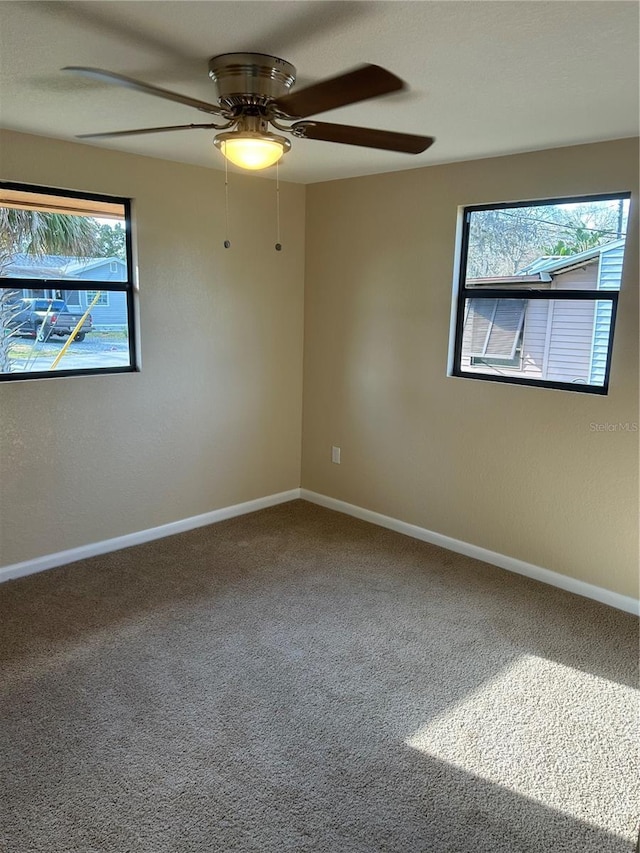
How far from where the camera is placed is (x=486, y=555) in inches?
147

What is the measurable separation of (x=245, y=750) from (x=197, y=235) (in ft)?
9.71

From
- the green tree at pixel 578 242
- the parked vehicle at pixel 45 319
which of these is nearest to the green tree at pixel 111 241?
the parked vehicle at pixel 45 319

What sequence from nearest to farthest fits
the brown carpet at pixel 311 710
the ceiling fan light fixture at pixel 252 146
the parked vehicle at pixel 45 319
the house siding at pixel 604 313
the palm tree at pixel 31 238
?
the brown carpet at pixel 311 710 < the ceiling fan light fixture at pixel 252 146 < the house siding at pixel 604 313 < the palm tree at pixel 31 238 < the parked vehicle at pixel 45 319

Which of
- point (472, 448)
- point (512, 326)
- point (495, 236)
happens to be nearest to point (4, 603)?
point (472, 448)

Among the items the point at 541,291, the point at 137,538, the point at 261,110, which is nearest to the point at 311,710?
the point at 137,538

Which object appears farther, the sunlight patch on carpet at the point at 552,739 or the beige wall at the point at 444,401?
the beige wall at the point at 444,401

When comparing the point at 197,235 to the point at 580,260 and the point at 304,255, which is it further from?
the point at 580,260

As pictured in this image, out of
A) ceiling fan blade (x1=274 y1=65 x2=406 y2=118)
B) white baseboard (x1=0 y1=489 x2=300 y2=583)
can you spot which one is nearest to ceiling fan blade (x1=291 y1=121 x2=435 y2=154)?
ceiling fan blade (x1=274 y1=65 x2=406 y2=118)

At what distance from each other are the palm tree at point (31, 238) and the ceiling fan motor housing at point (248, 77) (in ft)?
5.53

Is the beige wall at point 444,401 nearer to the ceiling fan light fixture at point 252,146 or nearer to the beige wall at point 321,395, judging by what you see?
the beige wall at point 321,395

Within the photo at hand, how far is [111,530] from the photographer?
12.3 feet

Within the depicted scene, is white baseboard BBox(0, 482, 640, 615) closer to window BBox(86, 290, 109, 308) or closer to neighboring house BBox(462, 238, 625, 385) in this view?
neighboring house BBox(462, 238, 625, 385)

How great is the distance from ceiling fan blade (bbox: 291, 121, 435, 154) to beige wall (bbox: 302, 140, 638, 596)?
136 centimetres

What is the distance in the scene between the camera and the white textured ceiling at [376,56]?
165 centimetres
